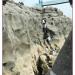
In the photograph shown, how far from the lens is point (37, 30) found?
12.7ft

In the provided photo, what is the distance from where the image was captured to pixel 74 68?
1.97 feet

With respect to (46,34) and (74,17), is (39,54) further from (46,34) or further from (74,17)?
(74,17)

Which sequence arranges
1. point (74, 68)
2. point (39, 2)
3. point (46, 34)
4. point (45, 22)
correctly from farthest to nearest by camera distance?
point (45, 22), point (46, 34), point (39, 2), point (74, 68)

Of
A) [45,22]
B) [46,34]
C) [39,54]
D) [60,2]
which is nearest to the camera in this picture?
[60,2]

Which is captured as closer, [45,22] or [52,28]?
[52,28]

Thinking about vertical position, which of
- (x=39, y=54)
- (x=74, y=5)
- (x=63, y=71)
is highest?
(x=74, y=5)

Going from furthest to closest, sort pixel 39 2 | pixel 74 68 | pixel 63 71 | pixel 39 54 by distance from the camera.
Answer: pixel 39 54 → pixel 39 2 → pixel 63 71 → pixel 74 68

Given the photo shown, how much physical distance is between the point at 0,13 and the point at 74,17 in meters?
0.22

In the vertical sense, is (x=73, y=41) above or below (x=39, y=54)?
above

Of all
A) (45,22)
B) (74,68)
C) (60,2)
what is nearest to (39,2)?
(60,2)

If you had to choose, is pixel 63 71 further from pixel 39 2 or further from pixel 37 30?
pixel 37 30

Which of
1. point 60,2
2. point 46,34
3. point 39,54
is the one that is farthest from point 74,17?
point 39,54

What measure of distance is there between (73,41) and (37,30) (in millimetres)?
3261

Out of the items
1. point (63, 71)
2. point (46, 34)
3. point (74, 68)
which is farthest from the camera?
point (46, 34)
